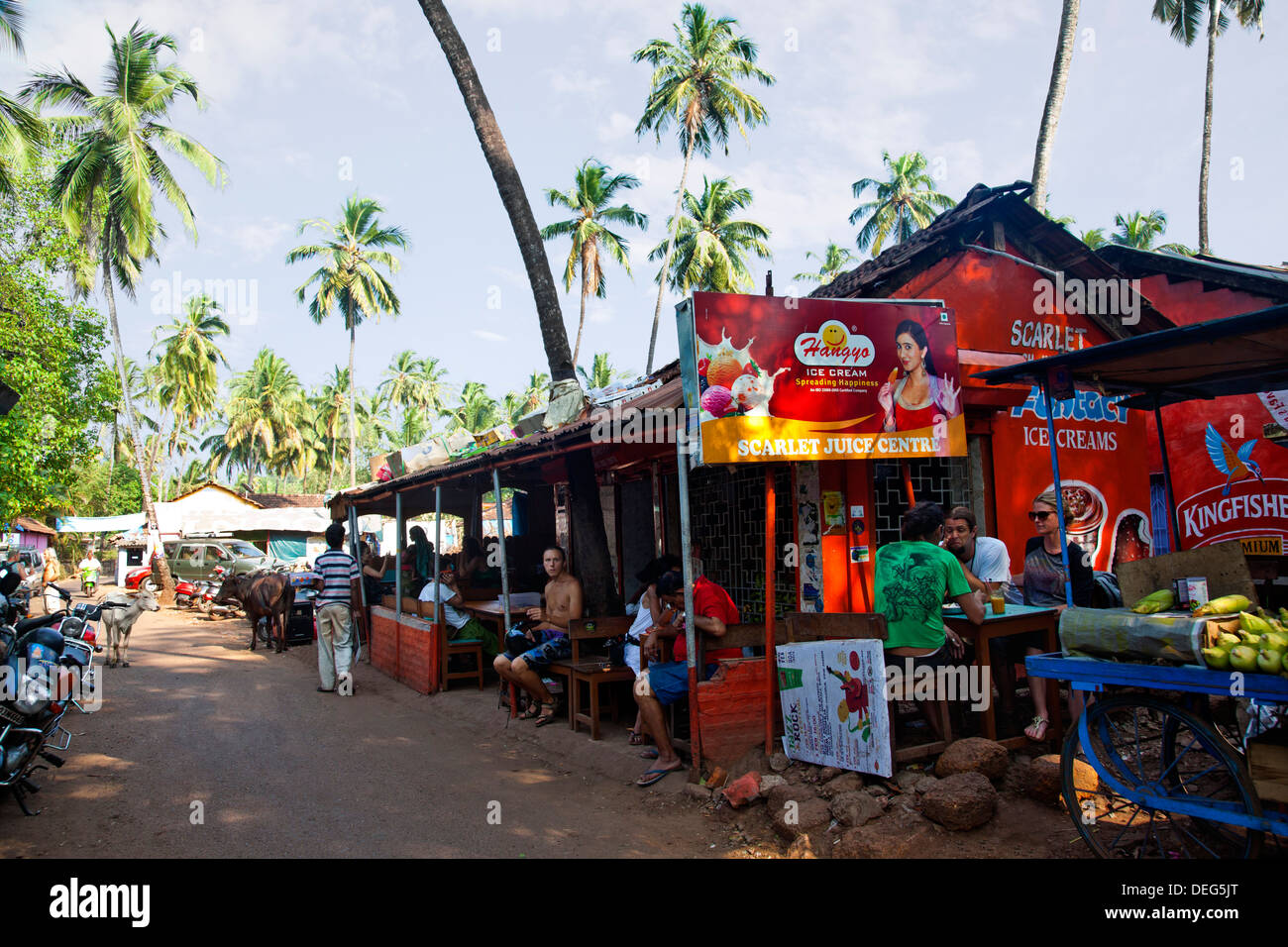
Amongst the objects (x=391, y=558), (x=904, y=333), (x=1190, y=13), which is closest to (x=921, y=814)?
(x=904, y=333)

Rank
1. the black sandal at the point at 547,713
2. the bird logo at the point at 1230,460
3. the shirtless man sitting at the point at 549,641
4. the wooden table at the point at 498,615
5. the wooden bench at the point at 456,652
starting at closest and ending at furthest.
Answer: the shirtless man sitting at the point at 549,641
the black sandal at the point at 547,713
the wooden table at the point at 498,615
the wooden bench at the point at 456,652
the bird logo at the point at 1230,460

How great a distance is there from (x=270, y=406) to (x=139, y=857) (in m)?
51.2

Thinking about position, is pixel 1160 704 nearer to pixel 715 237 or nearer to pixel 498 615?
pixel 498 615

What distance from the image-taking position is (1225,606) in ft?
12.1

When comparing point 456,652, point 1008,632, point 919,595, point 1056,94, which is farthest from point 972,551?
point 1056,94

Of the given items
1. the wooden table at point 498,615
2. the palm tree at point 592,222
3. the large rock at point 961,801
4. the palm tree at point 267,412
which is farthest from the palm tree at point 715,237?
the palm tree at point 267,412

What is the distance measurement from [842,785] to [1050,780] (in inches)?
46.5

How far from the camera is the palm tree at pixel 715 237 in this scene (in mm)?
29995

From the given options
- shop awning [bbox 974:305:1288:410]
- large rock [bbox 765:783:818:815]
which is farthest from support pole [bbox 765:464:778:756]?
shop awning [bbox 974:305:1288:410]

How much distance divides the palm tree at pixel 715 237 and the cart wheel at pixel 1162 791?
27.0 m

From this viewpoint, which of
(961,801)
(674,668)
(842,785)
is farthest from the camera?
(674,668)

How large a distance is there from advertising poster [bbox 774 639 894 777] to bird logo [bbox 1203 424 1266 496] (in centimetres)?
853

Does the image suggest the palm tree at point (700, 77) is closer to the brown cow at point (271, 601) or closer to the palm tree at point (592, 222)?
the palm tree at point (592, 222)
